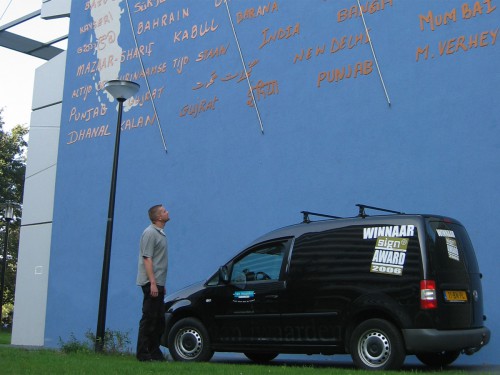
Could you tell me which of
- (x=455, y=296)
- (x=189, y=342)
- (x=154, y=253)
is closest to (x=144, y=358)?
(x=189, y=342)

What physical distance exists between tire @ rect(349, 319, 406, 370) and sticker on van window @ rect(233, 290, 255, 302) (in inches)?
61.5

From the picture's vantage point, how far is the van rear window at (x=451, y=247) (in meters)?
7.69

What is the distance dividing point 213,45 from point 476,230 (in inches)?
264

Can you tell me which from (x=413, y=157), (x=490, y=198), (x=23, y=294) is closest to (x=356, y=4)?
(x=413, y=157)

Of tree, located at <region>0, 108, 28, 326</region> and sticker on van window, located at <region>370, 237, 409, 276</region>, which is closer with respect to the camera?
sticker on van window, located at <region>370, 237, 409, 276</region>

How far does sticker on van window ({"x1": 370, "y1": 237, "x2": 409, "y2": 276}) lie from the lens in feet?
25.2

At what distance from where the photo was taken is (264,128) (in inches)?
509

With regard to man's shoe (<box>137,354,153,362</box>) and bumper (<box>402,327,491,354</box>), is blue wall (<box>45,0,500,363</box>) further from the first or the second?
man's shoe (<box>137,354,153,362</box>)

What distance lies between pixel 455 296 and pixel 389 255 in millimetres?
840

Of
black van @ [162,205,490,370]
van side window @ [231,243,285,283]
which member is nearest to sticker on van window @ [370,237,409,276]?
black van @ [162,205,490,370]

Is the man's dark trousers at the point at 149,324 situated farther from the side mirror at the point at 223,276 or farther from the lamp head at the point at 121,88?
the lamp head at the point at 121,88

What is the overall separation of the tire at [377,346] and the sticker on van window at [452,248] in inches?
42.2

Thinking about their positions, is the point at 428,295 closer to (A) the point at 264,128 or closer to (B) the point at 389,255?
(B) the point at 389,255

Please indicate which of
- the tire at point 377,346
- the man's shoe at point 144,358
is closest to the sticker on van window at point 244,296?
the man's shoe at point 144,358
